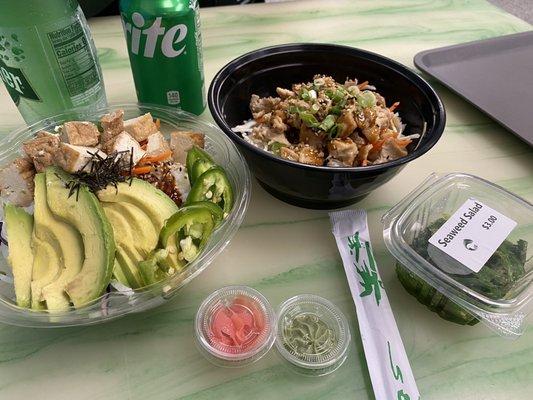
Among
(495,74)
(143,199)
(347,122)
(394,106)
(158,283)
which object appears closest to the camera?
(158,283)

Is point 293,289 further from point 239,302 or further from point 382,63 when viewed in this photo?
point 382,63

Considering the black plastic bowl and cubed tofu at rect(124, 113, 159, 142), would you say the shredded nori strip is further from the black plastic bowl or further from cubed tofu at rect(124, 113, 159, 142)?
the black plastic bowl

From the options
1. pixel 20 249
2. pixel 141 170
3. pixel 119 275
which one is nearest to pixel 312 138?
pixel 141 170

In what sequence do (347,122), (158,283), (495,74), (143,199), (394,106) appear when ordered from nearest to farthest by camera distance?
1. (158,283)
2. (143,199)
3. (347,122)
4. (394,106)
5. (495,74)

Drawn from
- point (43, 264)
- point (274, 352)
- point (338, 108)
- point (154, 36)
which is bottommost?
point (274, 352)

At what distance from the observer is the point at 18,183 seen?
2.77ft

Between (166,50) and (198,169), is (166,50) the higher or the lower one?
the higher one

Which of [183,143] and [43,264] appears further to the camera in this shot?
[183,143]

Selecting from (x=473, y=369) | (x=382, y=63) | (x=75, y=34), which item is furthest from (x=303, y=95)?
(x=473, y=369)

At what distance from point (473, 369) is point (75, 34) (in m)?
1.03

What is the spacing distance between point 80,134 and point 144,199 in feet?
0.80

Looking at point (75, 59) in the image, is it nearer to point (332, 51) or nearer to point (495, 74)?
point (332, 51)

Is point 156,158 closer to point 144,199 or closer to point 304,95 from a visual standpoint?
point 144,199

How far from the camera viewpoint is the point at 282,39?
Result: 58.8 inches
